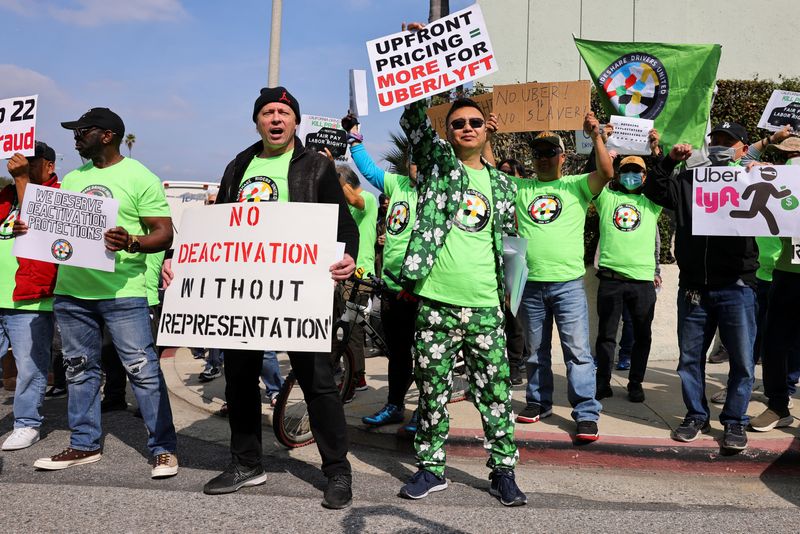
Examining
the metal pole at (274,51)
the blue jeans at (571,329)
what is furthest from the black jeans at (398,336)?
the metal pole at (274,51)

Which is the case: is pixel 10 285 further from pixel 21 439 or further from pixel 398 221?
pixel 398 221

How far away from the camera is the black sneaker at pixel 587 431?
187 inches

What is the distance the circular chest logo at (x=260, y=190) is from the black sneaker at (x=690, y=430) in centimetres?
311

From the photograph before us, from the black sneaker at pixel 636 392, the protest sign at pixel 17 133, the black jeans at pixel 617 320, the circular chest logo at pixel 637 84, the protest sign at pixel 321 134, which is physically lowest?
the black sneaker at pixel 636 392

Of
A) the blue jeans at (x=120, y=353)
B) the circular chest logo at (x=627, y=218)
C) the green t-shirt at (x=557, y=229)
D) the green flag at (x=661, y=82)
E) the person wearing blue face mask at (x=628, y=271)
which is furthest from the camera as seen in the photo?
the circular chest logo at (x=627, y=218)

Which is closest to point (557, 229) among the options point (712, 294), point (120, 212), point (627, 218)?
point (712, 294)

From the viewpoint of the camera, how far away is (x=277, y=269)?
3625 millimetres

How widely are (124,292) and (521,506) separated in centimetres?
258

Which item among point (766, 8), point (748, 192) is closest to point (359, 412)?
point (748, 192)

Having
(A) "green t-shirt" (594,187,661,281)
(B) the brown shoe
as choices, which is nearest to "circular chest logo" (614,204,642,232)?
(A) "green t-shirt" (594,187,661,281)

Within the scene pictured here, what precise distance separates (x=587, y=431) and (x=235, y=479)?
2.35 meters

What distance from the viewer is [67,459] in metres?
4.29

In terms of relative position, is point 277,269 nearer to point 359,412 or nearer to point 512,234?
point 512,234

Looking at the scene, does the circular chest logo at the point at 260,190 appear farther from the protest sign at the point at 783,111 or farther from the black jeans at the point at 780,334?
the protest sign at the point at 783,111
